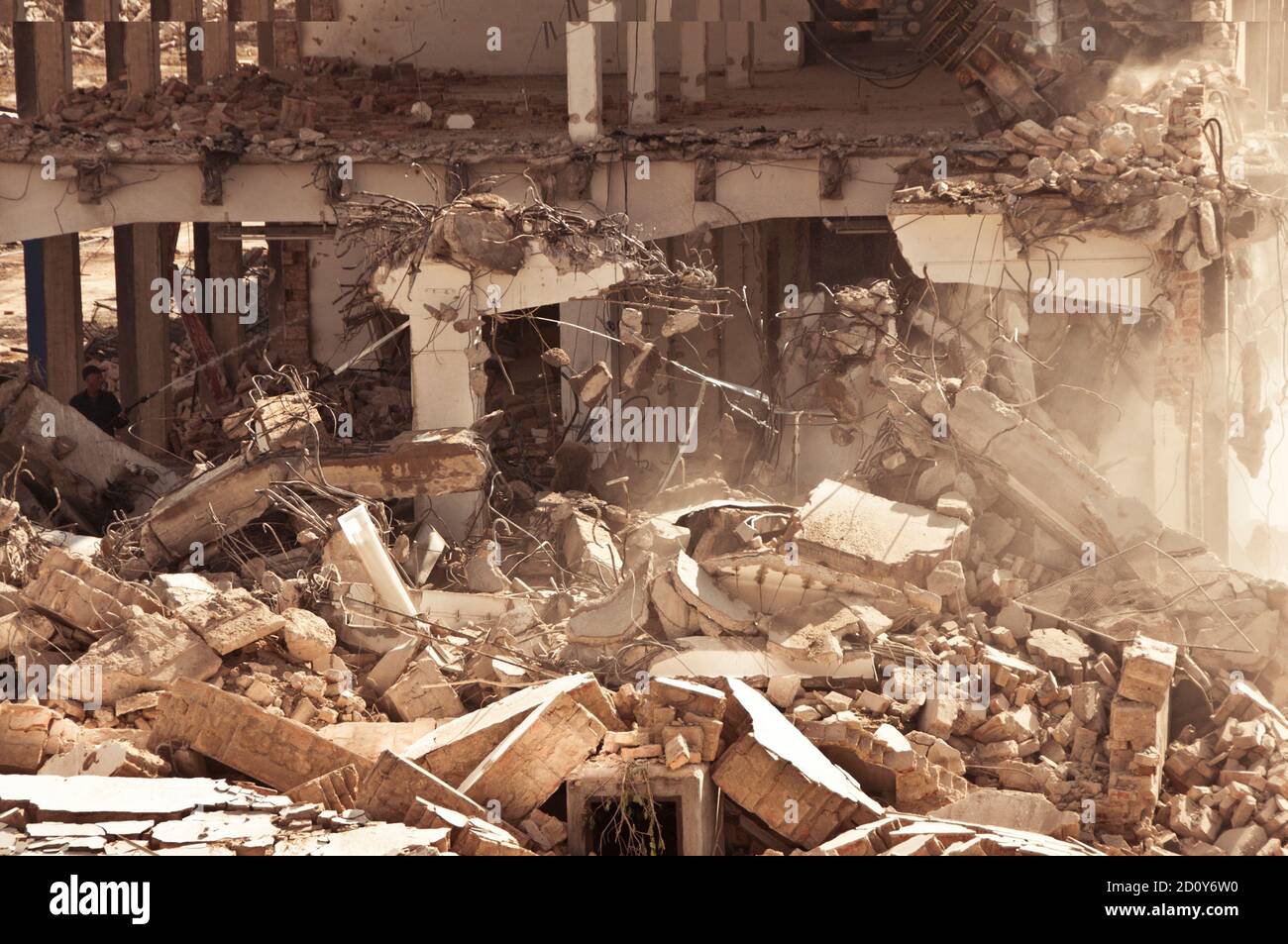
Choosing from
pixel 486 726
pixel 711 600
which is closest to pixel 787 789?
pixel 486 726

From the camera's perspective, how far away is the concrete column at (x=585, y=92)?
64.4 feet

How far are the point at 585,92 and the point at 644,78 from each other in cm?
132

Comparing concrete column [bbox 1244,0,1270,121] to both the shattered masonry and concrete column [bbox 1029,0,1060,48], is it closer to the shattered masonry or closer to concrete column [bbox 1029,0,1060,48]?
the shattered masonry

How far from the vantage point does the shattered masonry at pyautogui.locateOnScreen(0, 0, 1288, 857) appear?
11945mm

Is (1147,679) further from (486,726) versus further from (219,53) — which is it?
(219,53)

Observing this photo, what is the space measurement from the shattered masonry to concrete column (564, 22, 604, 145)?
0.14 ft

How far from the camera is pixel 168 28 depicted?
30109 mm

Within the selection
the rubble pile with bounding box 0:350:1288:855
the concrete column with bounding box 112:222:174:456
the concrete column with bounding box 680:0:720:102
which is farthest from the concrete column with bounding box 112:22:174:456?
the rubble pile with bounding box 0:350:1288:855

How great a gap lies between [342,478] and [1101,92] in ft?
24.7

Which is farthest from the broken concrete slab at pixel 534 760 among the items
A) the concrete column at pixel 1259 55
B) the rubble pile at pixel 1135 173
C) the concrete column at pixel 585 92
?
the concrete column at pixel 1259 55

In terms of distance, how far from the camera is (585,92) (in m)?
19.6

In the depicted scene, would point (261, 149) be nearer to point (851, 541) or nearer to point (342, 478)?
point (342, 478)

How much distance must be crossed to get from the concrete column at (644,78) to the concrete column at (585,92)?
99 centimetres

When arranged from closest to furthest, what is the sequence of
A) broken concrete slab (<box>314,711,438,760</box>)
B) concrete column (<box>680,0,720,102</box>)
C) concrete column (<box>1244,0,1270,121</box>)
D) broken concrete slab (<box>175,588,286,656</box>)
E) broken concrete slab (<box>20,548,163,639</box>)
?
broken concrete slab (<box>314,711,438,760</box>)
broken concrete slab (<box>175,588,286,656</box>)
broken concrete slab (<box>20,548,163,639</box>)
concrete column (<box>1244,0,1270,121</box>)
concrete column (<box>680,0,720,102</box>)
